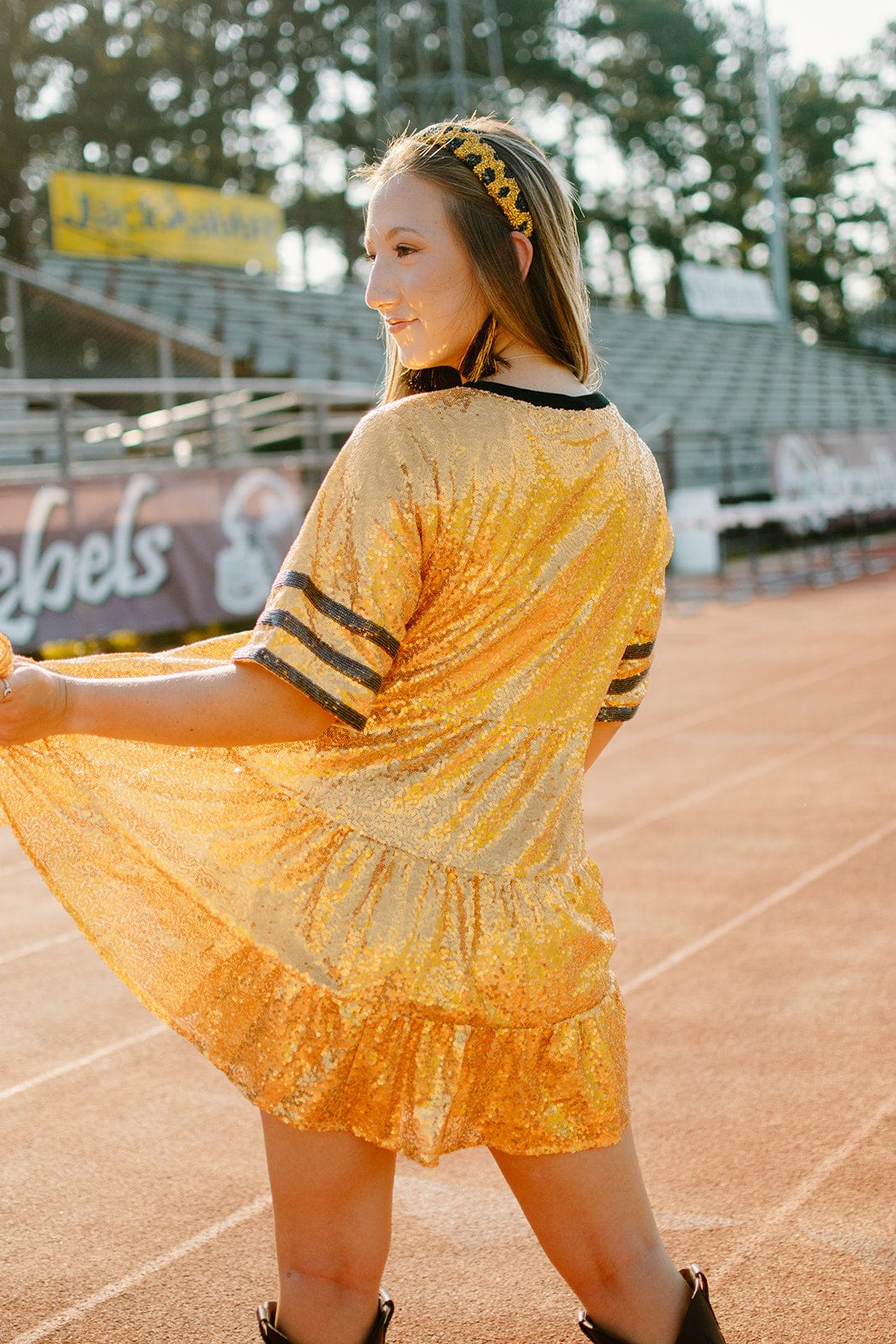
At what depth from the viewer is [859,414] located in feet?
116

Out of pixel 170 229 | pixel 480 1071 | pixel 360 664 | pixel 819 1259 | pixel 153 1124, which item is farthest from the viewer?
pixel 170 229

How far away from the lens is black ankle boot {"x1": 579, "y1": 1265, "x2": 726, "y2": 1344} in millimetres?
1763

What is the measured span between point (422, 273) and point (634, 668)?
59cm

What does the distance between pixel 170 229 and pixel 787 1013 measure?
22.9 meters

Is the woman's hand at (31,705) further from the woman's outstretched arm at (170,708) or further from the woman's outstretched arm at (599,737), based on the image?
the woman's outstretched arm at (599,737)

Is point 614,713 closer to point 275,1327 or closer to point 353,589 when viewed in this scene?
point 353,589

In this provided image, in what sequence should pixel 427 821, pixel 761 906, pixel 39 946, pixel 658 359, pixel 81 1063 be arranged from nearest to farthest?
pixel 427 821, pixel 81 1063, pixel 39 946, pixel 761 906, pixel 658 359

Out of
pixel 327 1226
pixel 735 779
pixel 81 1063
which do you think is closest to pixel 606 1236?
pixel 327 1226

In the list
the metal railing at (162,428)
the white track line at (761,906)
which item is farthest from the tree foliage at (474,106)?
the white track line at (761,906)

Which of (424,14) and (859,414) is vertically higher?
(424,14)

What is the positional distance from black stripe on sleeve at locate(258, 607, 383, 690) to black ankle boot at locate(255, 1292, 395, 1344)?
2.58 ft

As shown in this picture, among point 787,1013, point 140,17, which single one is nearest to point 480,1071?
point 787,1013

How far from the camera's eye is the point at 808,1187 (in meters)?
3.01

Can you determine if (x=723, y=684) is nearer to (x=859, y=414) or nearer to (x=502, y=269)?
(x=502, y=269)
